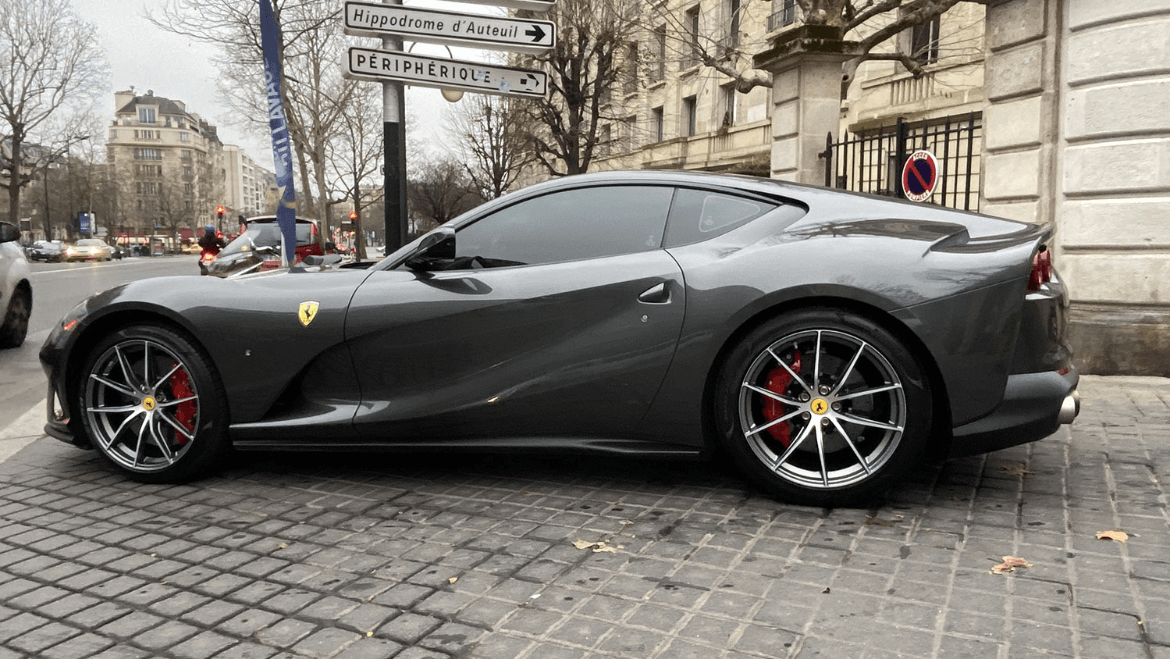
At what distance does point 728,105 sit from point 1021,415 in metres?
29.2

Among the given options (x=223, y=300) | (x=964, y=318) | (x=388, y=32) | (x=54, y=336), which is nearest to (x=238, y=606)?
(x=223, y=300)

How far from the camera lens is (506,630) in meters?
2.48

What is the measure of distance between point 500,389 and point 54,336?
2209 millimetres

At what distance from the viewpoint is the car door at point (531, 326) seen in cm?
360

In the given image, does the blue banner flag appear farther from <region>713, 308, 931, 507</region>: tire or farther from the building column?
the building column

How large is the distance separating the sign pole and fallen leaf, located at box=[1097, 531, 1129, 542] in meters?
5.60

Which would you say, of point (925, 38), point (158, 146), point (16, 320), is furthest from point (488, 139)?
point (158, 146)

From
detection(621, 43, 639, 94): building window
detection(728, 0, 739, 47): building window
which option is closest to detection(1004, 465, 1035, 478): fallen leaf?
detection(621, 43, 639, 94): building window

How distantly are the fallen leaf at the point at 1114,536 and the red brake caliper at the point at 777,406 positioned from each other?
112cm

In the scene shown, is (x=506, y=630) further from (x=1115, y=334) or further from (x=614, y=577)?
(x=1115, y=334)

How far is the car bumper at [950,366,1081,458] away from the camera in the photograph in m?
3.35

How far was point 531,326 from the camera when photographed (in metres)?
3.67

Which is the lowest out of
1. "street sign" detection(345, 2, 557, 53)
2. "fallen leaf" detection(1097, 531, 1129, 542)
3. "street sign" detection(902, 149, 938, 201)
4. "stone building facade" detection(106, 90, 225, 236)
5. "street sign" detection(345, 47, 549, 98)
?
"fallen leaf" detection(1097, 531, 1129, 542)

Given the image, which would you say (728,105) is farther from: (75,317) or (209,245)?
(75,317)
